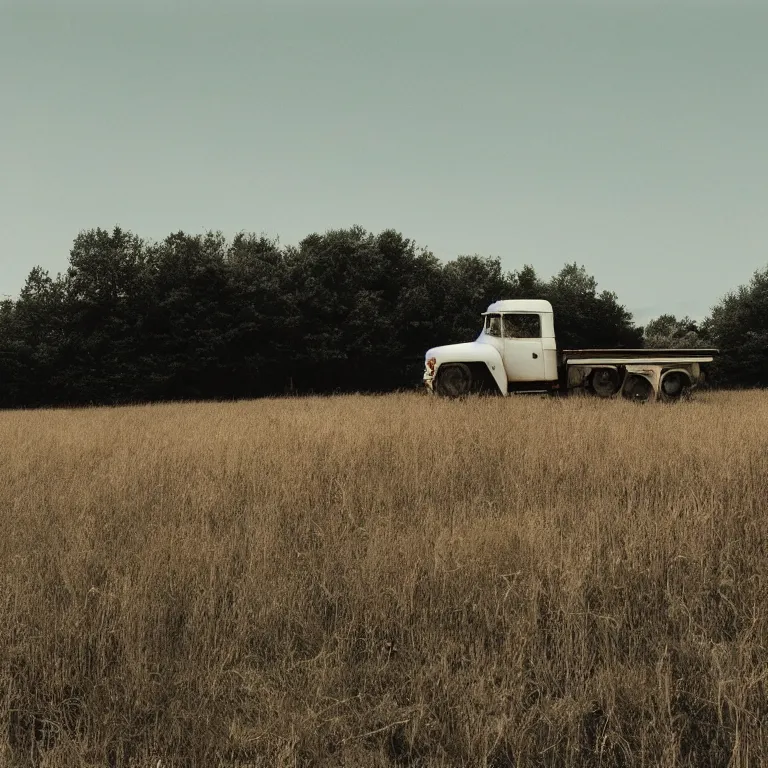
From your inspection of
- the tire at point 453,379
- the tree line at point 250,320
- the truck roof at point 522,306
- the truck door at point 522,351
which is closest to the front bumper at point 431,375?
the tire at point 453,379

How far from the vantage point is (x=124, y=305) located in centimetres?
3391

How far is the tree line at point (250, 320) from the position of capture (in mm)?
32531

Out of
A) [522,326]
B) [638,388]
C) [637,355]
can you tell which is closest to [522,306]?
[522,326]

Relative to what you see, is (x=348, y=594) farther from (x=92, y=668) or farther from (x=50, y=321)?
(x=50, y=321)

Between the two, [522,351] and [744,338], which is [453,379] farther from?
[744,338]

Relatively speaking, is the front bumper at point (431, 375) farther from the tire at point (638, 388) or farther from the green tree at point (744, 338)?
the green tree at point (744, 338)

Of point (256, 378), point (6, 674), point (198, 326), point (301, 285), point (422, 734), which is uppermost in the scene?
point (301, 285)

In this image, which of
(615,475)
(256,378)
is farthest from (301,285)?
(615,475)

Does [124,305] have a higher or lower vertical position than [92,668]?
higher

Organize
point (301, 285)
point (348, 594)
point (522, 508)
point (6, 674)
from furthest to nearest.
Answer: point (301, 285) < point (522, 508) < point (348, 594) < point (6, 674)

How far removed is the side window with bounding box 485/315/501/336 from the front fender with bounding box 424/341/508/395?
0.46 metres

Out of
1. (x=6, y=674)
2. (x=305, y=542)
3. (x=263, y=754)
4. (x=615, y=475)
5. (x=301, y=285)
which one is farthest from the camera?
(x=301, y=285)

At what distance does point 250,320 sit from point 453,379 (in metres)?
21.9

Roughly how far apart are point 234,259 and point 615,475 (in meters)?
34.6
